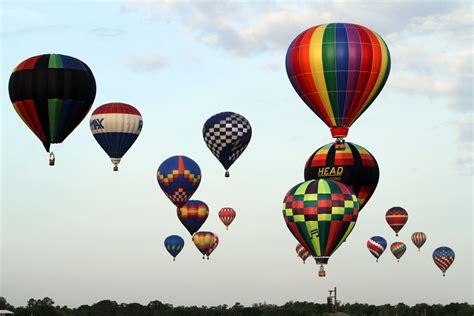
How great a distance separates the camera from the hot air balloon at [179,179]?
74.1 m

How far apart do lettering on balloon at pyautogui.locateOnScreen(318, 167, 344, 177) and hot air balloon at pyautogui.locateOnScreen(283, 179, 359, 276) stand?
460 centimetres

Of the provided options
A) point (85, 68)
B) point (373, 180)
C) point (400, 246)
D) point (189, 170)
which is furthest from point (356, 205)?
point (400, 246)

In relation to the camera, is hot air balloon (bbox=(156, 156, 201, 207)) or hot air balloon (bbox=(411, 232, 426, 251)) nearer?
hot air balloon (bbox=(156, 156, 201, 207))

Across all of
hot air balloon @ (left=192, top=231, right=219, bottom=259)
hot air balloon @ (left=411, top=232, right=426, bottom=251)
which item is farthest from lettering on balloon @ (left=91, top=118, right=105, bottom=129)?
hot air balloon @ (left=411, top=232, right=426, bottom=251)

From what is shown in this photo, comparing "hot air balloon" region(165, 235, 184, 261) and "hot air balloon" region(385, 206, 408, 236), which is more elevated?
"hot air balloon" region(385, 206, 408, 236)

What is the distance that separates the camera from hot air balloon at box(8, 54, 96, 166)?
5228 centimetres

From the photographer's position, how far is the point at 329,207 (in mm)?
50312

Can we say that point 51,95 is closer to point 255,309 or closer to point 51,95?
point 51,95

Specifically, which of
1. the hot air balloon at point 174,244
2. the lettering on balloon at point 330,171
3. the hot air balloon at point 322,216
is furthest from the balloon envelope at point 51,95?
the hot air balloon at point 174,244

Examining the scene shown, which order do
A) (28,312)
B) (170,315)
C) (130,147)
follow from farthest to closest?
(170,315) < (28,312) < (130,147)

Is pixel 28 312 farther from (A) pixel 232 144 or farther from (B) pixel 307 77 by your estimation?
(B) pixel 307 77

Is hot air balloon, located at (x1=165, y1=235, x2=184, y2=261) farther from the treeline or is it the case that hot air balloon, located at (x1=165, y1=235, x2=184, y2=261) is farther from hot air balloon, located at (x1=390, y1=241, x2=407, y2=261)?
the treeline

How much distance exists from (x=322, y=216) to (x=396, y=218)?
36.5m

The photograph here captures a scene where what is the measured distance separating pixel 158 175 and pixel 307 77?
1080 inches
